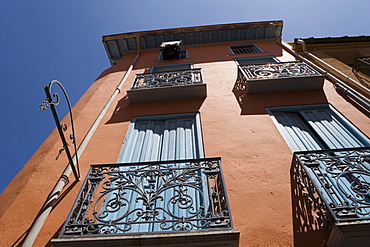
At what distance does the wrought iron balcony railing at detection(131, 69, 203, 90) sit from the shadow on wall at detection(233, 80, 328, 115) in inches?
65.1

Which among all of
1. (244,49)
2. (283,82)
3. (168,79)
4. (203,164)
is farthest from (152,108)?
(244,49)

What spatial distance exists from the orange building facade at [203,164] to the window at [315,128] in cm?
4

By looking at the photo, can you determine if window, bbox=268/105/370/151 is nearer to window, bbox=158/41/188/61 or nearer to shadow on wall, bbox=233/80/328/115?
shadow on wall, bbox=233/80/328/115

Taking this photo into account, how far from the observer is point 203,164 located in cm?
480

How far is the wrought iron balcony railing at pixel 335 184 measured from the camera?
3.53 meters

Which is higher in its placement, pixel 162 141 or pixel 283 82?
pixel 283 82

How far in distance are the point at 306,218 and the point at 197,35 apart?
1216 centimetres

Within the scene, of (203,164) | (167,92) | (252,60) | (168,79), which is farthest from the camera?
(252,60)

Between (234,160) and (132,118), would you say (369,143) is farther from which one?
(132,118)

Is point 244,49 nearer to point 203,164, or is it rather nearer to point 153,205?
point 203,164

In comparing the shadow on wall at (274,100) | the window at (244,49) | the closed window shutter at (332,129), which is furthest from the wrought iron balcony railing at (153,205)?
the window at (244,49)

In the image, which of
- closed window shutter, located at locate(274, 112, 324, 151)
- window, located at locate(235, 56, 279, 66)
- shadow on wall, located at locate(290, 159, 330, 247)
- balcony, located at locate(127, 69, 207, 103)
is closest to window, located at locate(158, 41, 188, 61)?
window, located at locate(235, 56, 279, 66)

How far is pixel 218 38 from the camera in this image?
14422 mm

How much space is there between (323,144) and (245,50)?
8669 mm
